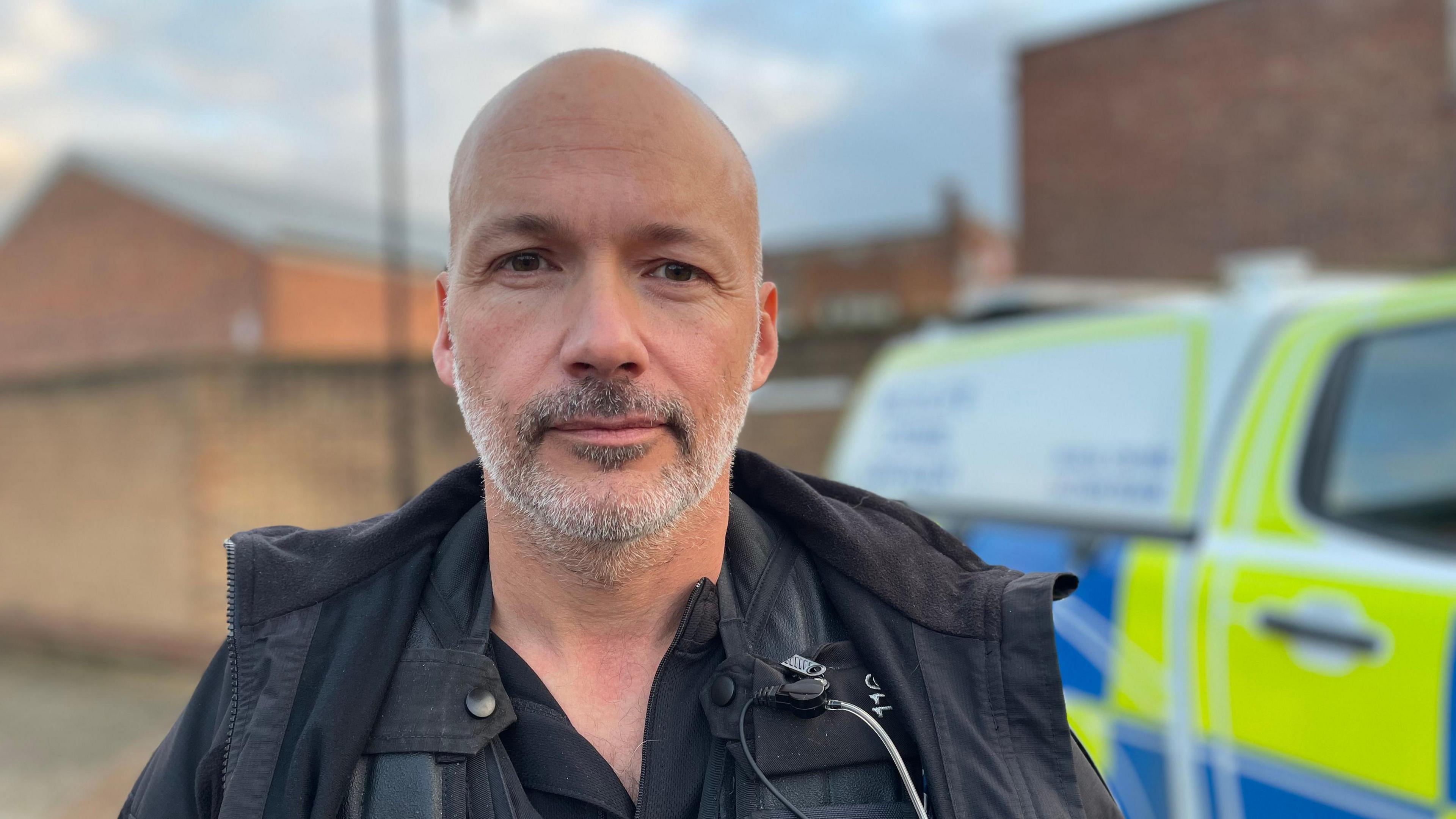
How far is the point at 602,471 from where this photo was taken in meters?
1.42

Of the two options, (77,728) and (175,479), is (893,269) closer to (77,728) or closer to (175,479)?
(175,479)

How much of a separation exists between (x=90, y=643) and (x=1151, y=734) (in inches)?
396

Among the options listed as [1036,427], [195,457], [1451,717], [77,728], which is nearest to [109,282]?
[195,457]

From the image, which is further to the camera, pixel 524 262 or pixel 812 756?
pixel 524 262

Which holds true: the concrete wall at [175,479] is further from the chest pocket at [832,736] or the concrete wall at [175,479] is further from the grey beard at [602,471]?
the chest pocket at [832,736]

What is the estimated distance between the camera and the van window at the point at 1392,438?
2320 mm

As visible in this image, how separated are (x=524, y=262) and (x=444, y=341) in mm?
240

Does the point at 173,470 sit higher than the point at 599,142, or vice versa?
the point at 599,142

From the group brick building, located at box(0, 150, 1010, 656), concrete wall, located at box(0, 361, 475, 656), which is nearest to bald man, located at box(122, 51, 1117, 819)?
brick building, located at box(0, 150, 1010, 656)

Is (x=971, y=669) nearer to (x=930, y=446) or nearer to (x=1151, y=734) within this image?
(x=1151, y=734)

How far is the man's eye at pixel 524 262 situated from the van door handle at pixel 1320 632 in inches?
71.4

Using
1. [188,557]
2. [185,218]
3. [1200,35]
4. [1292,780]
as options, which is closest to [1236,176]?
[1200,35]

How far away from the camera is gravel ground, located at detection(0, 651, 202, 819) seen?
20.4 ft

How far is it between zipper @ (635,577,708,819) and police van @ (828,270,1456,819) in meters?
0.77
